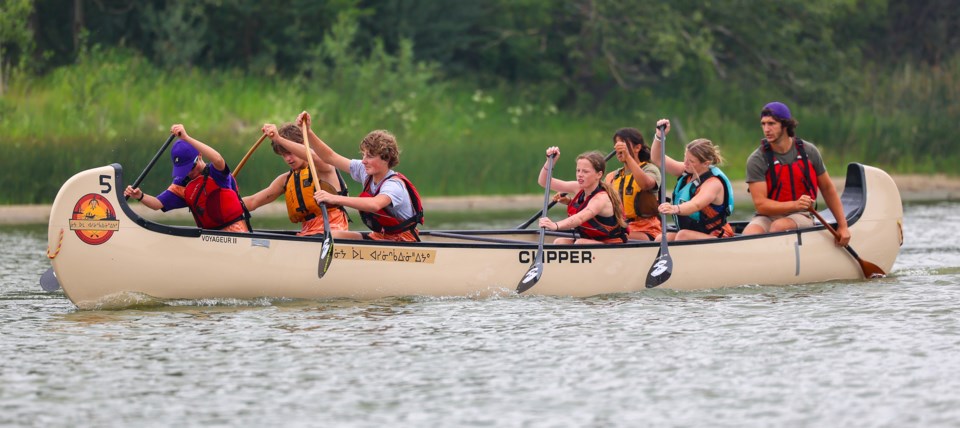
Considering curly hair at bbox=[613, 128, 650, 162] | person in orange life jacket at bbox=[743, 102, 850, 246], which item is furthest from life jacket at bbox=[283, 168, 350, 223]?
person in orange life jacket at bbox=[743, 102, 850, 246]

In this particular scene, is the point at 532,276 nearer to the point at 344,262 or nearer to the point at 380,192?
the point at 380,192

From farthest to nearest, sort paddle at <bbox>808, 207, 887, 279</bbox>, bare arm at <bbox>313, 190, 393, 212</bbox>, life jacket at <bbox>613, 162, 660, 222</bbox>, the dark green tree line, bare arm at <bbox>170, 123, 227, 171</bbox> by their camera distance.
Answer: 1. the dark green tree line
2. paddle at <bbox>808, 207, 887, 279</bbox>
3. life jacket at <bbox>613, 162, 660, 222</bbox>
4. bare arm at <bbox>313, 190, 393, 212</bbox>
5. bare arm at <bbox>170, 123, 227, 171</bbox>

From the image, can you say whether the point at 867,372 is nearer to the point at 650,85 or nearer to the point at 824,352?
the point at 824,352

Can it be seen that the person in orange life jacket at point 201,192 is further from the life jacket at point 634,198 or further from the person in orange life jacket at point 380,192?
the life jacket at point 634,198

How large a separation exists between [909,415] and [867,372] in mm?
1171

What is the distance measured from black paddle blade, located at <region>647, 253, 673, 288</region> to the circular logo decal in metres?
4.15

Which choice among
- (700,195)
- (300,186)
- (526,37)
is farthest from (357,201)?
(526,37)

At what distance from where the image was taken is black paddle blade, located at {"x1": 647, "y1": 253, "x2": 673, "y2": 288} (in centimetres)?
1293

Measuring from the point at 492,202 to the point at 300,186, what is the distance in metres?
12.7

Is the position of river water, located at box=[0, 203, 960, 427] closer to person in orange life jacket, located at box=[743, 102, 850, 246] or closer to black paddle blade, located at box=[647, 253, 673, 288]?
black paddle blade, located at box=[647, 253, 673, 288]

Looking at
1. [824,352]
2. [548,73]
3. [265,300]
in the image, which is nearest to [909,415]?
[824,352]

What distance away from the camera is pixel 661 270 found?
12.9m

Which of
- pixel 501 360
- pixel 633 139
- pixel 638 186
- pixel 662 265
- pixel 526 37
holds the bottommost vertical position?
pixel 501 360

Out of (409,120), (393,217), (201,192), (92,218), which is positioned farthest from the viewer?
(409,120)
